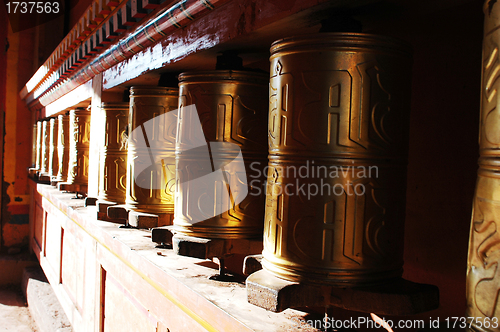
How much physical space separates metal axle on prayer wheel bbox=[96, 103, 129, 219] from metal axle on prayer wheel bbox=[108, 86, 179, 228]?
1.49 feet

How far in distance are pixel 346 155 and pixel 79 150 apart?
3338 mm

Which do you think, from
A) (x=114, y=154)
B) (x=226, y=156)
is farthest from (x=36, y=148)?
(x=226, y=156)

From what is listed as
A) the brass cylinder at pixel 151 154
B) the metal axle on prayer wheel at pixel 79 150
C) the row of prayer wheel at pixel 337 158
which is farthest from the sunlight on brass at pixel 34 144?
the row of prayer wheel at pixel 337 158

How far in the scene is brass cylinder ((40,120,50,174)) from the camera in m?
5.71

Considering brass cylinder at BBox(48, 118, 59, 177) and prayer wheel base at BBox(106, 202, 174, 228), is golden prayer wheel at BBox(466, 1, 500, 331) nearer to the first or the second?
prayer wheel base at BBox(106, 202, 174, 228)

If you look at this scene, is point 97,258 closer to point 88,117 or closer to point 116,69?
point 116,69

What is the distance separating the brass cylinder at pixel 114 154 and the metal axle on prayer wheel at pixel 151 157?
46 cm

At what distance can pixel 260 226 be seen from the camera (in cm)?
180

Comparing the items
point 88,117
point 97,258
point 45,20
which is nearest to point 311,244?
point 97,258

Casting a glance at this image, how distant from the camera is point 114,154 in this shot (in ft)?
9.44

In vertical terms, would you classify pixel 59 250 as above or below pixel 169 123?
below


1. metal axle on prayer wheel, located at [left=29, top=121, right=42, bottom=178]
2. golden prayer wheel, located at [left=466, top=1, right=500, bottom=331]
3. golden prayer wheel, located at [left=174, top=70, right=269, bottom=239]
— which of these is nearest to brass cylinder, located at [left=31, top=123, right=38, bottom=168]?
metal axle on prayer wheel, located at [left=29, top=121, right=42, bottom=178]

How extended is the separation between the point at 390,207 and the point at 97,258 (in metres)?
2.23

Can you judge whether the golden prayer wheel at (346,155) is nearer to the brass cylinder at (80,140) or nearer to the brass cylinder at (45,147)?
the brass cylinder at (80,140)
